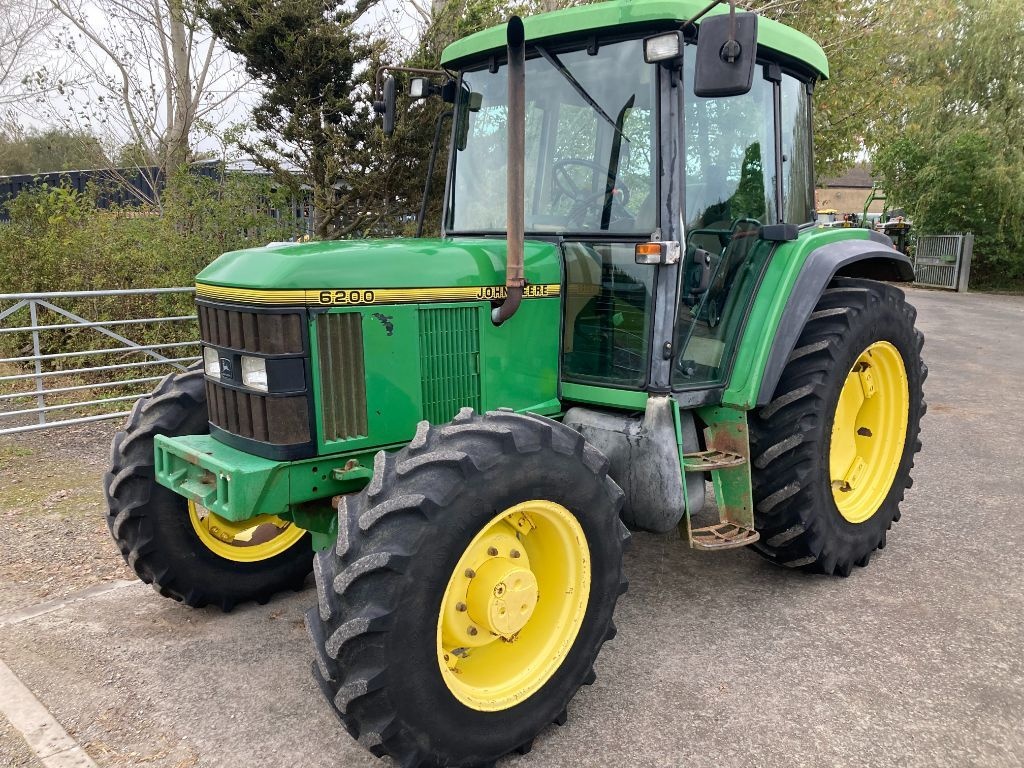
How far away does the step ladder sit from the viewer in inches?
132

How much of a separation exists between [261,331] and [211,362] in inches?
18.1

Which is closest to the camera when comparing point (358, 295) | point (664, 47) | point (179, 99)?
point (358, 295)

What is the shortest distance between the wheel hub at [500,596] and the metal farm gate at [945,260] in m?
18.9

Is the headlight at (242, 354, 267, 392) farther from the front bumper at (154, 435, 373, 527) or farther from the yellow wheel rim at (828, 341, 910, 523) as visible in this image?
the yellow wheel rim at (828, 341, 910, 523)

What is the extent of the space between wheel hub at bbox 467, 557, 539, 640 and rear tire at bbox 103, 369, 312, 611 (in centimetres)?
145

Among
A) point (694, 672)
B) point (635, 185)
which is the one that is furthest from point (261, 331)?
point (694, 672)

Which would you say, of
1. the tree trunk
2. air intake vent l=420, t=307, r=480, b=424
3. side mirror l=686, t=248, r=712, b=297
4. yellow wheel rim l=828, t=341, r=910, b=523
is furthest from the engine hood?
the tree trunk

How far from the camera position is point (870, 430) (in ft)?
13.8

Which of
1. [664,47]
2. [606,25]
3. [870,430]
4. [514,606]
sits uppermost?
[606,25]

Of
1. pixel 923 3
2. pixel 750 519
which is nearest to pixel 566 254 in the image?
pixel 750 519

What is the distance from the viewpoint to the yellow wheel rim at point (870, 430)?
4059mm

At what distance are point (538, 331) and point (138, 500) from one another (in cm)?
176

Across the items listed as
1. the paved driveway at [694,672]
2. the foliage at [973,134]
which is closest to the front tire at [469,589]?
the paved driveway at [694,672]

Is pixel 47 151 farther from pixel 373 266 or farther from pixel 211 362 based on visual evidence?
pixel 373 266
